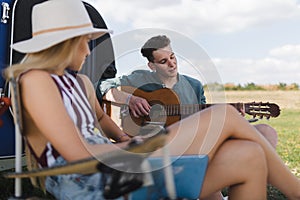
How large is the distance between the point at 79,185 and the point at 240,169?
636 mm

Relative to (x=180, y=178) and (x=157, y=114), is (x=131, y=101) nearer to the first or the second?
(x=157, y=114)

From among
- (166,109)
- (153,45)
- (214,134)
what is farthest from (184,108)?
(214,134)

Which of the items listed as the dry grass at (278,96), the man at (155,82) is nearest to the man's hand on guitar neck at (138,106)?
the man at (155,82)

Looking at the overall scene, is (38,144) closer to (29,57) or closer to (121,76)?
(29,57)

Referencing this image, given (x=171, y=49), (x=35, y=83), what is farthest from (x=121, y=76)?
(x=35, y=83)

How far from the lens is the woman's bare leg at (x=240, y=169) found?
209cm

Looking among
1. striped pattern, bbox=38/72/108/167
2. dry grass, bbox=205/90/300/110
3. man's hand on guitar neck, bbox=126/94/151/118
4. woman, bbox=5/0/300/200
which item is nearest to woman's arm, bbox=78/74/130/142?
woman, bbox=5/0/300/200

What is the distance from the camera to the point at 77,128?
1843 mm

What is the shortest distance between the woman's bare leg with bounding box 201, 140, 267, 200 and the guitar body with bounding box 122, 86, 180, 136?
1275 millimetres

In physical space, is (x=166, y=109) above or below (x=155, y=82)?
below

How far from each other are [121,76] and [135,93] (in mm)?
151

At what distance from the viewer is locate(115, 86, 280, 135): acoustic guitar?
3410 millimetres

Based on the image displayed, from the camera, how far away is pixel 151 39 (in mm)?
3639

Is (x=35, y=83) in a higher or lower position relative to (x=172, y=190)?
higher
